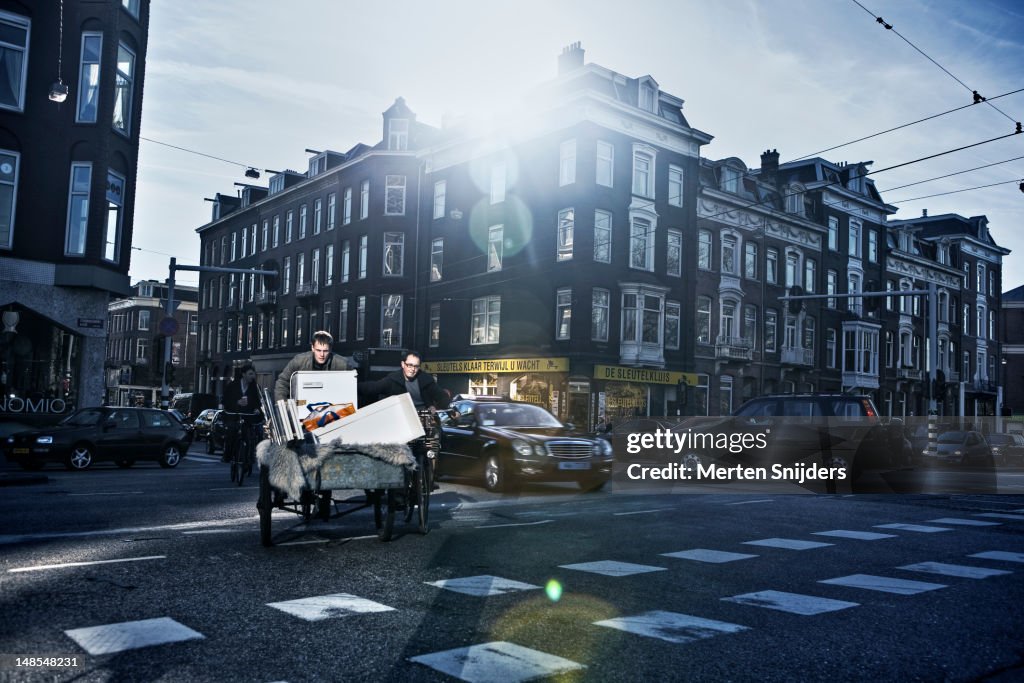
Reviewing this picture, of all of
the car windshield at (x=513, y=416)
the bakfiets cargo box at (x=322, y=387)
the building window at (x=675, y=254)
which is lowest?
the car windshield at (x=513, y=416)

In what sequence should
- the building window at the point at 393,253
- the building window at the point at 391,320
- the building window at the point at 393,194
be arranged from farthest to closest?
the building window at the point at 393,194, the building window at the point at 393,253, the building window at the point at 391,320

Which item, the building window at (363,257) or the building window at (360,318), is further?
the building window at (363,257)

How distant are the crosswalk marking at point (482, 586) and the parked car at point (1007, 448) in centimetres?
2639

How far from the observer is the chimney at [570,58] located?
128 ft

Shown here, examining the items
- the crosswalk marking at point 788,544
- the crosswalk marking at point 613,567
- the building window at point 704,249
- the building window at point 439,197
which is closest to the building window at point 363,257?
the building window at point 439,197

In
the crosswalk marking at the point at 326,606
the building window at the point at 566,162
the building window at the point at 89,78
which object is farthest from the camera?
the building window at the point at 566,162

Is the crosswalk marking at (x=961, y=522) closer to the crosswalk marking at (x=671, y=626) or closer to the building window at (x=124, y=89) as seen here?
the crosswalk marking at (x=671, y=626)

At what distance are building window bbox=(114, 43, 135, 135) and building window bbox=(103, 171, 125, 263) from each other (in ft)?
5.07

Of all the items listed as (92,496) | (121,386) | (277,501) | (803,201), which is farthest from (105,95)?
(121,386)

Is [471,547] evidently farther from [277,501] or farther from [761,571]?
[761,571]

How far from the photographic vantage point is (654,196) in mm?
40000

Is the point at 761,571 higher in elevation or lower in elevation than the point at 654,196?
lower

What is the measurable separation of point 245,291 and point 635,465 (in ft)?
151

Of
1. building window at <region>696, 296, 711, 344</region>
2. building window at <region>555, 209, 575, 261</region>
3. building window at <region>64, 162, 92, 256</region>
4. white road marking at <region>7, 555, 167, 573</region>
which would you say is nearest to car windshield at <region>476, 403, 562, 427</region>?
white road marking at <region>7, 555, 167, 573</region>
